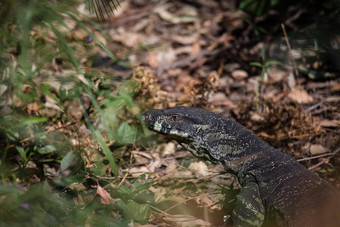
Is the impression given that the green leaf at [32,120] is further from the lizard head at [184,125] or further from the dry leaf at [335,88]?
the dry leaf at [335,88]

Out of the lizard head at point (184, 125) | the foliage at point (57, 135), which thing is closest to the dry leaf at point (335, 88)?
the lizard head at point (184, 125)

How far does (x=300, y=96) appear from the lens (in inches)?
206

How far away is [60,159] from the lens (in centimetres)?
400

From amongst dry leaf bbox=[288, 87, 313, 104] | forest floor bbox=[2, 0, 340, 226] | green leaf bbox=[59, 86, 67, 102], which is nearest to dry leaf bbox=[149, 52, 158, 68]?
forest floor bbox=[2, 0, 340, 226]

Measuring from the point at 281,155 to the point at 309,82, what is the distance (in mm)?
2419

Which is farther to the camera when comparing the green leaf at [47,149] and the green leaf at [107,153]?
the green leaf at [47,149]

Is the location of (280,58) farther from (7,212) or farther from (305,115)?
(7,212)

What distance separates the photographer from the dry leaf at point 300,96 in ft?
17.0

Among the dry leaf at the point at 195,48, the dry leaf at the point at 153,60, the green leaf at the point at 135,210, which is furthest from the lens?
the dry leaf at the point at 195,48

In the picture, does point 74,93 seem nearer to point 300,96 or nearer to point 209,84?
point 209,84

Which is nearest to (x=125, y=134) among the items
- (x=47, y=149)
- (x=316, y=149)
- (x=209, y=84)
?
(x=47, y=149)

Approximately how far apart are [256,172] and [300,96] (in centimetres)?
212

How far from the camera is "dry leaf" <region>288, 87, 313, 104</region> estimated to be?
5.19 m

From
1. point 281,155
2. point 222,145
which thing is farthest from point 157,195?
point 281,155
